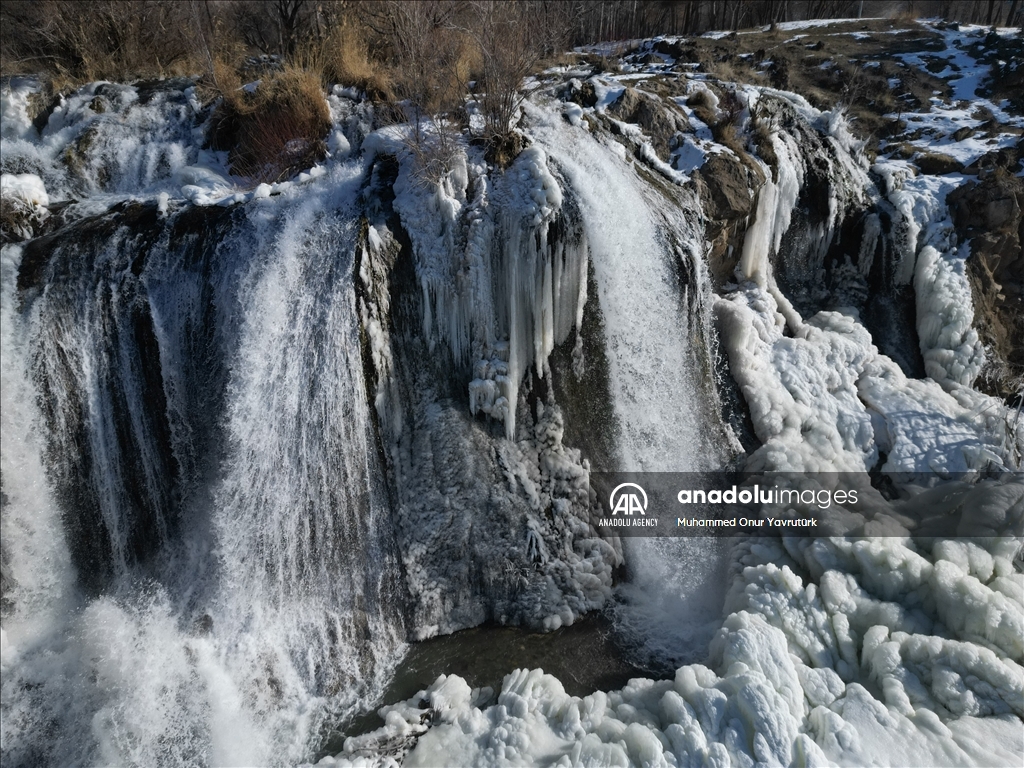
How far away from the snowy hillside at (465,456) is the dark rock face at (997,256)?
0.92ft

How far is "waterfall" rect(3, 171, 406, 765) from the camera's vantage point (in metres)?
4.28

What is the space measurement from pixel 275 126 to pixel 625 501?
5691 mm

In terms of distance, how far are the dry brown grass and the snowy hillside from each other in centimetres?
25

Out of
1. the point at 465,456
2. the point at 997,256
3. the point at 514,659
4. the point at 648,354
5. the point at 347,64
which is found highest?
the point at 347,64

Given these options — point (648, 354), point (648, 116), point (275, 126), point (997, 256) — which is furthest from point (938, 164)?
point (275, 126)

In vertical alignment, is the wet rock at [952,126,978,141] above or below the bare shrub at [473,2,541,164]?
below

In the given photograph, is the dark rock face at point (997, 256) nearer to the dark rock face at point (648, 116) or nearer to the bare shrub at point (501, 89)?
the dark rock face at point (648, 116)

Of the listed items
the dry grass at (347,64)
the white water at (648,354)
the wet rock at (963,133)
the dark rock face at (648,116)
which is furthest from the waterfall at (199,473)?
the wet rock at (963,133)

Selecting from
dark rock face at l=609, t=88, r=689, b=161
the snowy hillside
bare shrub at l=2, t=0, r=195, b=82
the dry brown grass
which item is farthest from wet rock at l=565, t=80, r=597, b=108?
bare shrub at l=2, t=0, r=195, b=82

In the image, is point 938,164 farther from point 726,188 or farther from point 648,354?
point 648,354

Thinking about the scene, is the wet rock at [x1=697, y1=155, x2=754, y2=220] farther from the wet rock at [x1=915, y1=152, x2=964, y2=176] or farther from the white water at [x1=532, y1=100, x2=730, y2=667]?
the wet rock at [x1=915, y1=152, x2=964, y2=176]

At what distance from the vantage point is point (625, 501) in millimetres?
5371

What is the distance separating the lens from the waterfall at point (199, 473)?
4.28m

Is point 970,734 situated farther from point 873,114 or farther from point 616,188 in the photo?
point 873,114
